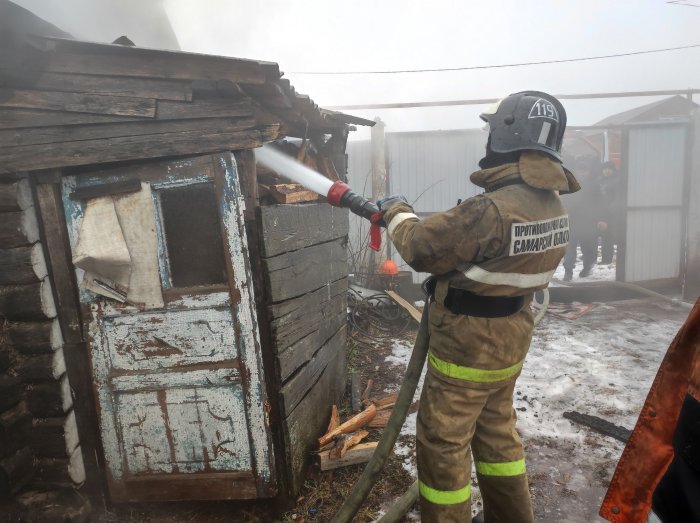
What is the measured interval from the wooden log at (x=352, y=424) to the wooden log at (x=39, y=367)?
212 cm

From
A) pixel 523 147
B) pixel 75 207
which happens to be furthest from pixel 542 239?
pixel 75 207

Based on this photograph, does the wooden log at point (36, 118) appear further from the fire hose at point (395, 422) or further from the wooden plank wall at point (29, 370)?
the fire hose at point (395, 422)

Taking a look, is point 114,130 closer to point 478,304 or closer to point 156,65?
point 156,65

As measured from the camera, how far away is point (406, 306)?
720cm

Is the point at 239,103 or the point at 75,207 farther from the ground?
the point at 239,103

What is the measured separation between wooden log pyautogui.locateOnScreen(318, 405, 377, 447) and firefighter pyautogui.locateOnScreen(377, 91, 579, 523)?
1.40 metres

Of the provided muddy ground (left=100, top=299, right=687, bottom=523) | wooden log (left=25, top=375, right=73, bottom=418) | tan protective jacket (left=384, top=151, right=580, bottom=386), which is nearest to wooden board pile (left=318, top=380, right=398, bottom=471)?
muddy ground (left=100, top=299, right=687, bottom=523)

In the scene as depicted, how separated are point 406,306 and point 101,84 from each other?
17.8 ft

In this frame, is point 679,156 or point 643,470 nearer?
point 643,470

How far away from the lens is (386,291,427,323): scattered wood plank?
23.0 ft

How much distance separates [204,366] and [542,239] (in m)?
2.38

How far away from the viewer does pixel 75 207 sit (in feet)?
9.55

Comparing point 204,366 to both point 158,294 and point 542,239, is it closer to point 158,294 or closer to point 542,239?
point 158,294

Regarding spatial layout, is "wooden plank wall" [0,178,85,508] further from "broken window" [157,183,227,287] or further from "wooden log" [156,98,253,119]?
"wooden log" [156,98,253,119]
